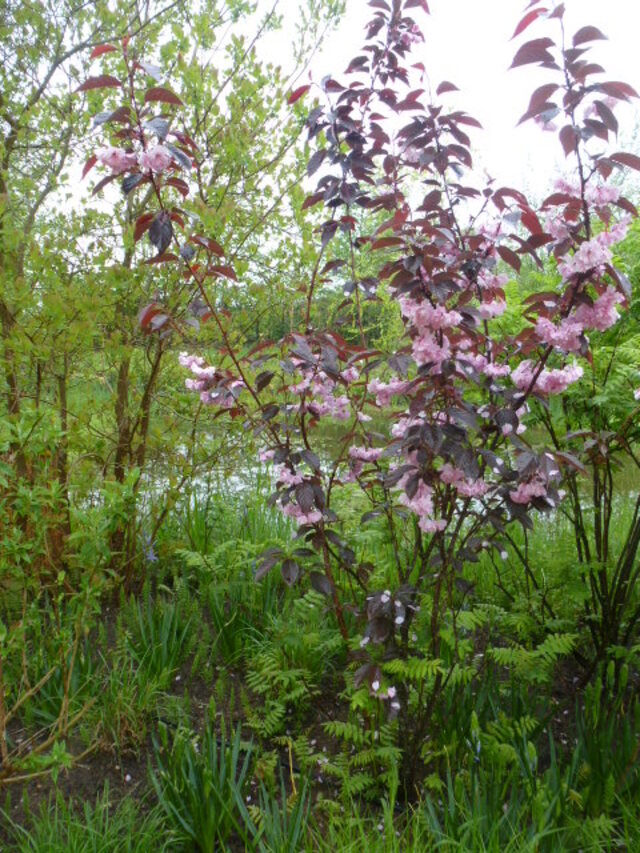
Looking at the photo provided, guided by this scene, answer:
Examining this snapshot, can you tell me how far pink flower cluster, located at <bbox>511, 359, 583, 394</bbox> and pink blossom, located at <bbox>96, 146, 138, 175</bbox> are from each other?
1.15 metres

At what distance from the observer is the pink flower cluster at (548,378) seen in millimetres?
1673

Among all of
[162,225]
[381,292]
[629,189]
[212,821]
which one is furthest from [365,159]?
[629,189]

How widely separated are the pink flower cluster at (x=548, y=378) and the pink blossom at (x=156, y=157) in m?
1.06

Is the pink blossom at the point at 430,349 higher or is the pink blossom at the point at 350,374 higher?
the pink blossom at the point at 350,374

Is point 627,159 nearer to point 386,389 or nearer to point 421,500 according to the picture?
point 386,389

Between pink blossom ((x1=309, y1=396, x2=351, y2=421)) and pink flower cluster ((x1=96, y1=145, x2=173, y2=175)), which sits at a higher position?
pink flower cluster ((x1=96, y1=145, x2=173, y2=175))

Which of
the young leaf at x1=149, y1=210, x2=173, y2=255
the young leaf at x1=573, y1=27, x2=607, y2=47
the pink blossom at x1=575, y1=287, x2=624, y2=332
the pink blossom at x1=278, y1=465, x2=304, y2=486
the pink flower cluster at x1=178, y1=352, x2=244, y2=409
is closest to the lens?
the young leaf at x1=573, y1=27, x2=607, y2=47

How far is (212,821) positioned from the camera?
1.68 meters

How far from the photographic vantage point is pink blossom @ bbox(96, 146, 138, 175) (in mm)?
1591

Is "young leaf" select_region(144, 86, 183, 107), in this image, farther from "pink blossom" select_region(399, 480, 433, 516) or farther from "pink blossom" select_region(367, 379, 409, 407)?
"pink blossom" select_region(399, 480, 433, 516)

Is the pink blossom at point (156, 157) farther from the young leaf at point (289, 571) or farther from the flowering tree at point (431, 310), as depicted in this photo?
the young leaf at point (289, 571)

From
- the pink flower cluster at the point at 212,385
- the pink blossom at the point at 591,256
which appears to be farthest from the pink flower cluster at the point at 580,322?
the pink flower cluster at the point at 212,385

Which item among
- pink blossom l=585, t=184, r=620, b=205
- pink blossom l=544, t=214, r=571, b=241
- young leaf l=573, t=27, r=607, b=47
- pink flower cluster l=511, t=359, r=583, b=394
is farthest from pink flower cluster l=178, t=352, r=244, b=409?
young leaf l=573, t=27, r=607, b=47

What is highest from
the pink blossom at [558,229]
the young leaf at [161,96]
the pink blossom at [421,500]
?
the young leaf at [161,96]
